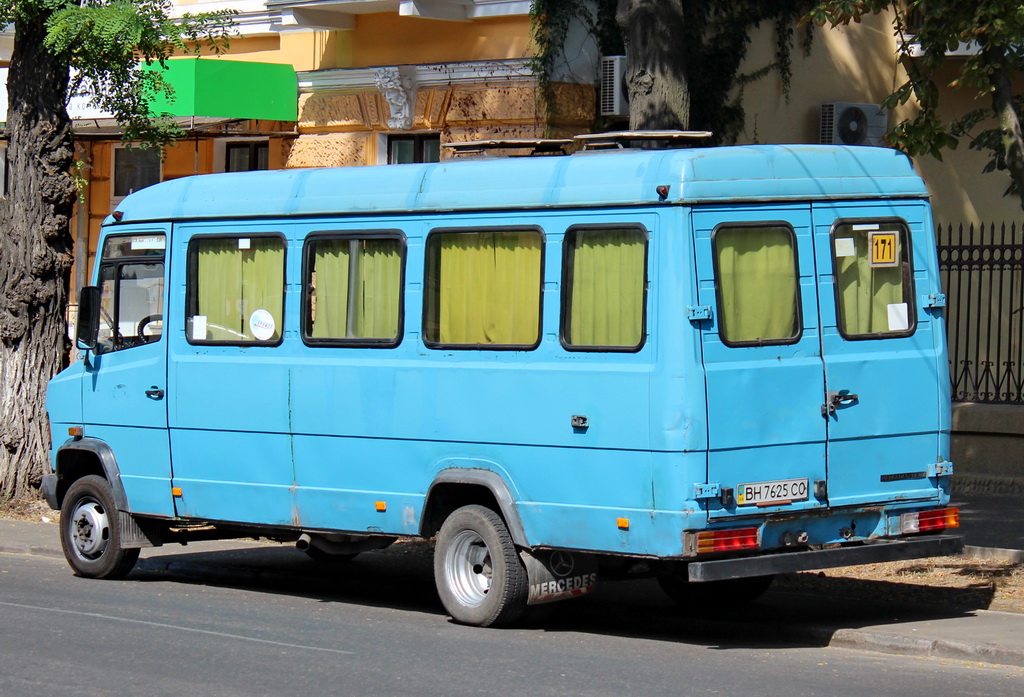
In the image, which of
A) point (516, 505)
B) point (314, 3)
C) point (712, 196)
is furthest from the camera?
point (314, 3)

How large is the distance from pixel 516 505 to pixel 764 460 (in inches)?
58.2

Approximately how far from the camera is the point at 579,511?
8.90 meters

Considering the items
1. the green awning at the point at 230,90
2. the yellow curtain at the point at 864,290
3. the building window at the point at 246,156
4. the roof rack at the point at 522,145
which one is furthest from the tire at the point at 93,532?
the building window at the point at 246,156

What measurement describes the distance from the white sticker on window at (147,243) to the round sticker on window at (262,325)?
109cm

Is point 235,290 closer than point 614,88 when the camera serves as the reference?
Yes

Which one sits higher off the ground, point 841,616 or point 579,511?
point 579,511

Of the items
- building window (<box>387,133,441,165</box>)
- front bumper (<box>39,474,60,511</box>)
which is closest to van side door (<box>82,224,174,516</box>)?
front bumper (<box>39,474,60,511</box>)

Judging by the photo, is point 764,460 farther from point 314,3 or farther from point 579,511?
point 314,3

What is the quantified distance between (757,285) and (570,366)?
3.71ft

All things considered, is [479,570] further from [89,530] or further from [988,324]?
[988,324]

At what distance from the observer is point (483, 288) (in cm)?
950

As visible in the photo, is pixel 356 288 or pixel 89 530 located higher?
pixel 356 288

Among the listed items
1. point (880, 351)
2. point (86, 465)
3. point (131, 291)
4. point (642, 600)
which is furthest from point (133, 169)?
point (880, 351)

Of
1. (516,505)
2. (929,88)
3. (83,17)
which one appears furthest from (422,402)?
(83,17)
